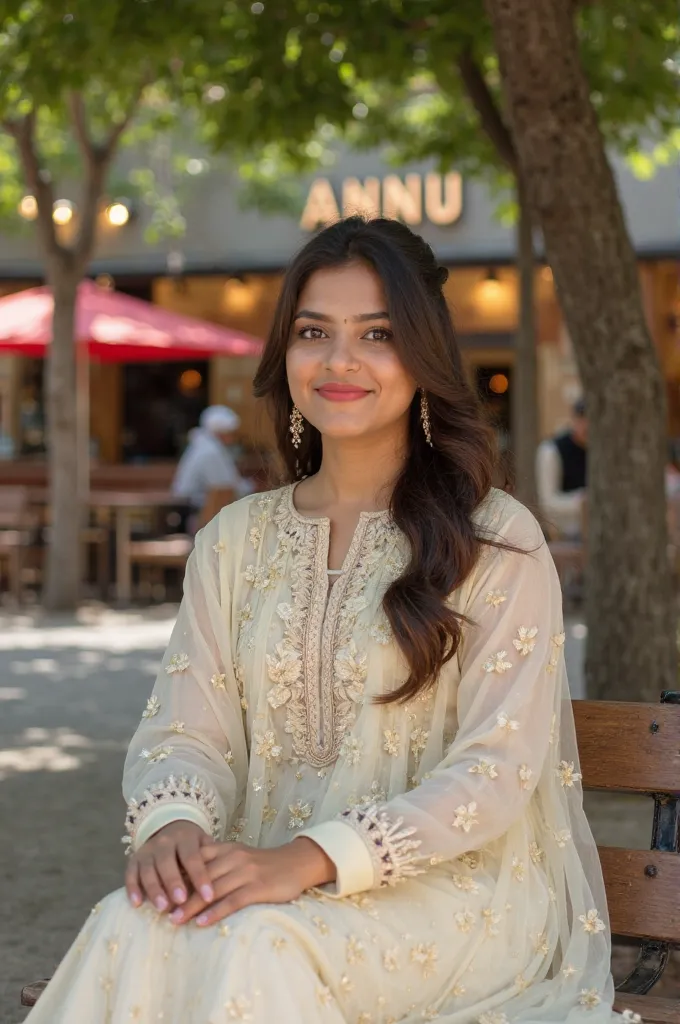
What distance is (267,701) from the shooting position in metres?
3.28

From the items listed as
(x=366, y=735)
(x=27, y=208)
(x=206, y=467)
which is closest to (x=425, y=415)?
(x=366, y=735)

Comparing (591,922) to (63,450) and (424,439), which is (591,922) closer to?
(424,439)

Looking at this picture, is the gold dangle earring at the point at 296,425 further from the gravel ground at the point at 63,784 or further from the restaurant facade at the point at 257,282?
the restaurant facade at the point at 257,282

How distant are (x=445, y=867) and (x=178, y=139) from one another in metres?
21.5

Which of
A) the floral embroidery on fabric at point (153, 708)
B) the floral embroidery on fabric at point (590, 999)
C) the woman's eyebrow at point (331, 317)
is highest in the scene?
the woman's eyebrow at point (331, 317)

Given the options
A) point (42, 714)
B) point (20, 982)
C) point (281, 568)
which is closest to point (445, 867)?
point (281, 568)

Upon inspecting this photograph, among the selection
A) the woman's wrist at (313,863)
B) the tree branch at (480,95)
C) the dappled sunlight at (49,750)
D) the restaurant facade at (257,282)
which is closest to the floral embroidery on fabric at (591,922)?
the woman's wrist at (313,863)

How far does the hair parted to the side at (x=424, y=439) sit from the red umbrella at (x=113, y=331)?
1211 centimetres

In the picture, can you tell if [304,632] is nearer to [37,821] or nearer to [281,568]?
[281,568]

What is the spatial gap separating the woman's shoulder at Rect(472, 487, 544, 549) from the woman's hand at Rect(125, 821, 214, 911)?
0.83 metres

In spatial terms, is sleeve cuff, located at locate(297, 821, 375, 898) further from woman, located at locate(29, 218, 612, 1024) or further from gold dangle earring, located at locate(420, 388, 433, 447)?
gold dangle earring, located at locate(420, 388, 433, 447)

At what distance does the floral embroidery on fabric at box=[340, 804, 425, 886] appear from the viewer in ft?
9.41

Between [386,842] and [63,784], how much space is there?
16.7ft

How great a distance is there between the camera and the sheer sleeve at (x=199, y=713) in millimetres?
3186
